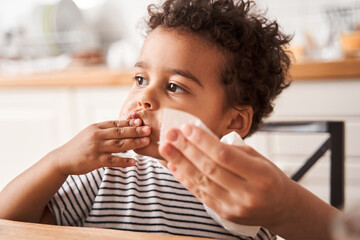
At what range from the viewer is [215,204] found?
1.66 ft

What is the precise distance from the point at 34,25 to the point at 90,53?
0.58 meters

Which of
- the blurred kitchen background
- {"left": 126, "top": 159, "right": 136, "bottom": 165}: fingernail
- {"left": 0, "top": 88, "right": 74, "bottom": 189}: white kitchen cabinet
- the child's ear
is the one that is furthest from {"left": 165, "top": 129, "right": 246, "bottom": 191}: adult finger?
{"left": 0, "top": 88, "right": 74, "bottom": 189}: white kitchen cabinet

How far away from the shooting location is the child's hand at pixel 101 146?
0.71 m

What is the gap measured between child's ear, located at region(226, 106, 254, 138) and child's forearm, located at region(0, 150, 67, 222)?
40 centimetres

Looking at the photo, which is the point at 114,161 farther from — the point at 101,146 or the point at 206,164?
the point at 206,164

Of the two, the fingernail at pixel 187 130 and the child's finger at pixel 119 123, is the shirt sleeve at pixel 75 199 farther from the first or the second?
the fingernail at pixel 187 130

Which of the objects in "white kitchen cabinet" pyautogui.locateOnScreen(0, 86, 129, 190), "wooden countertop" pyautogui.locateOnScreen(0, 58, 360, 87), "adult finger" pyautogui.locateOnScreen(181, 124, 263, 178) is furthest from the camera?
"white kitchen cabinet" pyautogui.locateOnScreen(0, 86, 129, 190)

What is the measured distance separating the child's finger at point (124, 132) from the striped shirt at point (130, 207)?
0.17 meters

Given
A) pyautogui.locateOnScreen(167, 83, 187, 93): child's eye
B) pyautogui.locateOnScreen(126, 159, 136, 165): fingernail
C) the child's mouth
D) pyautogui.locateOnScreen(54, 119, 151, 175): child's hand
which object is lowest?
pyautogui.locateOnScreen(126, 159, 136, 165): fingernail

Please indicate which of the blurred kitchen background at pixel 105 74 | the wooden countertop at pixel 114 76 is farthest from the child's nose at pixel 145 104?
the wooden countertop at pixel 114 76

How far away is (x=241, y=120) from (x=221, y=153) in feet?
1.78

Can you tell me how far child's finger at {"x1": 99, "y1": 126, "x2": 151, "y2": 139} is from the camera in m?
0.71

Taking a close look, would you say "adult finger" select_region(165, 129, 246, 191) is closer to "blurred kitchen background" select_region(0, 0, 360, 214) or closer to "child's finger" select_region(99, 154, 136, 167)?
"child's finger" select_region(99, 154, 136, 167)

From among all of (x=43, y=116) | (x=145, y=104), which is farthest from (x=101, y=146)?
(x=43, y=116)
